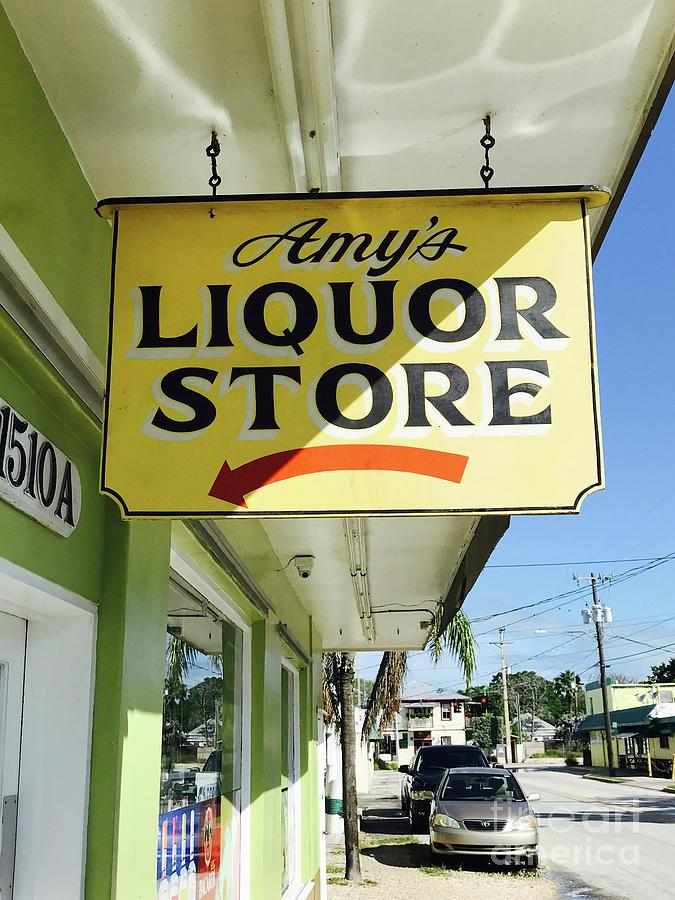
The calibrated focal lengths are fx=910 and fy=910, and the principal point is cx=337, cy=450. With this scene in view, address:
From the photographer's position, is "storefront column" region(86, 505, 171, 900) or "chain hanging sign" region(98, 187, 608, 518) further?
"storefront column" region(86, 505, 171, 900)

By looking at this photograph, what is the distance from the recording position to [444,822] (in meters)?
13.5

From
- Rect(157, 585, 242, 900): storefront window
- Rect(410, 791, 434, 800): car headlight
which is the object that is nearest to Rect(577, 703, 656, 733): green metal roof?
Rect(410, 791, 434, 800): car headlight

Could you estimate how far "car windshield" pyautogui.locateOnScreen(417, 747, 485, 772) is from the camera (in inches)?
758

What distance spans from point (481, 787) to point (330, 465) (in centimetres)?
1349

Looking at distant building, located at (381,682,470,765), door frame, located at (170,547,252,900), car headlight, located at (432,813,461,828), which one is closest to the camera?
door frame, located at (170,547,252,900)

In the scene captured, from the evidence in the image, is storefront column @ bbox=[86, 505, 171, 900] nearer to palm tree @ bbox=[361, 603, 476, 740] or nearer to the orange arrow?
the orange arrow

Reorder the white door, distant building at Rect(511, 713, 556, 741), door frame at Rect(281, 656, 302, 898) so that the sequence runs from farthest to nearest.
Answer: distant building at Rect(511, 713, 556, 741) → door frame at Rect(281, 656, 302, 898) → the white door

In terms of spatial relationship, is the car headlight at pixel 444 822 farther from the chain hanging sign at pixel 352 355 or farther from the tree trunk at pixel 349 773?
the chain hanging sign at pixel 352 355

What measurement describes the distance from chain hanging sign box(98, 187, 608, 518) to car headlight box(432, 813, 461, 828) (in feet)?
41.5

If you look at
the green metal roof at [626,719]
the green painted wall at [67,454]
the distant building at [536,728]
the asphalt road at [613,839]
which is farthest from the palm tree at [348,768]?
the distant building at [536,728]

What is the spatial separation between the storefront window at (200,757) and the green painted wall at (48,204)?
1610 millimetres

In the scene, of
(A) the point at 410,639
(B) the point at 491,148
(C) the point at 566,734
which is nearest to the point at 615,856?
(A) the point at 410,639

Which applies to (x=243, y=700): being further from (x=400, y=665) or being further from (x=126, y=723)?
(x=400, y=665)

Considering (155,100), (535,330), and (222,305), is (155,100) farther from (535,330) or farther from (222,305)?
(535,330)
